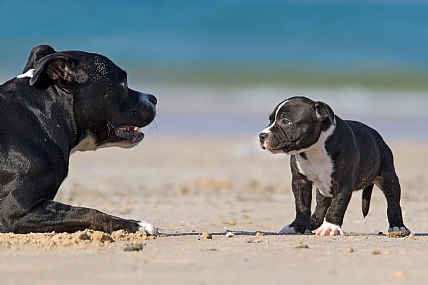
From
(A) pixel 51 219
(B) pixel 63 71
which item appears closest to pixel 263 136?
(B) pixel 63 71

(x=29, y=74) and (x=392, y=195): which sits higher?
(x=29, y=74)

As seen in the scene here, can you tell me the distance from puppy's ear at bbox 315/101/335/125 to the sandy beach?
27.2 inches

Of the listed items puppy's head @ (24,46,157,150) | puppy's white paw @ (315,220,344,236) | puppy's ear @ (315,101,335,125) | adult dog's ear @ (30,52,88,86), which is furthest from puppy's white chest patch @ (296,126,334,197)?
adult dog's ear @ (30,52,88,86)

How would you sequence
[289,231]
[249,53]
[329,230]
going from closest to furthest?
[329,230] < [289,231] < [249,53]

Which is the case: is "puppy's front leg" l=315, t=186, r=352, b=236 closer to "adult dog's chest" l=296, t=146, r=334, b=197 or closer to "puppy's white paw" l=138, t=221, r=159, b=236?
"adult dog's chest" l=296, t=146, r=334, b=197

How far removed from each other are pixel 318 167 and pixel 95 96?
6.93 feet

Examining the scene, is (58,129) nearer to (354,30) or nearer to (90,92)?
(90,92)

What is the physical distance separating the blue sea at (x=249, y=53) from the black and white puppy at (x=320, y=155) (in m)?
15.0

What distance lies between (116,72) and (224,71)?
4155cm

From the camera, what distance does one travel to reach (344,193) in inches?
265

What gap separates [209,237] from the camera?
5922 mm

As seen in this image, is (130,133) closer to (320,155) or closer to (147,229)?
(147,229)

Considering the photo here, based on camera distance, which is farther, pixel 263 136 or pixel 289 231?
pixel 263 136

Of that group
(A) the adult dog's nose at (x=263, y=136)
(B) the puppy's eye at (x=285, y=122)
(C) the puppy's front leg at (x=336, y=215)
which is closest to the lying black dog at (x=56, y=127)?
(A) the adult dog's nose at (x=263, y=136)
